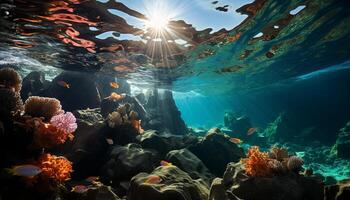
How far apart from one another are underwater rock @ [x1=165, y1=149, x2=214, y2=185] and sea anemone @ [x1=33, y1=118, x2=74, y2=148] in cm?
472

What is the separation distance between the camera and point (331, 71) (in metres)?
33.8

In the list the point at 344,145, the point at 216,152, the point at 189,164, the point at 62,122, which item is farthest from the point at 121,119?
the point at 344,145

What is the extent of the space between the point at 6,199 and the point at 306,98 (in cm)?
4102

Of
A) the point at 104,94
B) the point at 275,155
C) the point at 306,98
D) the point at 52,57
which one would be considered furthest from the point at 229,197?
the point at 306,98

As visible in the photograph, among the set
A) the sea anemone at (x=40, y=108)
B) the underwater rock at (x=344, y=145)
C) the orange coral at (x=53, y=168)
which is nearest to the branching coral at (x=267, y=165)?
the orange coral at (x=53, y=168)

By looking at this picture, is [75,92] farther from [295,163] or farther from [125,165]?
[295,163]

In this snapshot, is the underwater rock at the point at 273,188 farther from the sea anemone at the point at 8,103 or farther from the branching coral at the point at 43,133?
the sea anemone at the point at 8,103

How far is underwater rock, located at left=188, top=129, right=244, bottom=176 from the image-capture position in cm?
1166

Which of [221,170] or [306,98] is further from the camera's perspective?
[306,98]

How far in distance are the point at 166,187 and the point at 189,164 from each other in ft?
12.4

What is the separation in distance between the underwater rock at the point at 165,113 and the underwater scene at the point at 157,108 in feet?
0.50

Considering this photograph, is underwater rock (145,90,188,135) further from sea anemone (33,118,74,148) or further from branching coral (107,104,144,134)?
sea anemone (33,118,74,148)

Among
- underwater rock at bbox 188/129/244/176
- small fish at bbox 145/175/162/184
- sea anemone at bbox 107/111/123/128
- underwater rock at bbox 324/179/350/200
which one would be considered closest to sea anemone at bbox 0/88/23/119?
small fish at bbox 145/175/162/184

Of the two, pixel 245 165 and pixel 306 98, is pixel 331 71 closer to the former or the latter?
pixel 306 98
